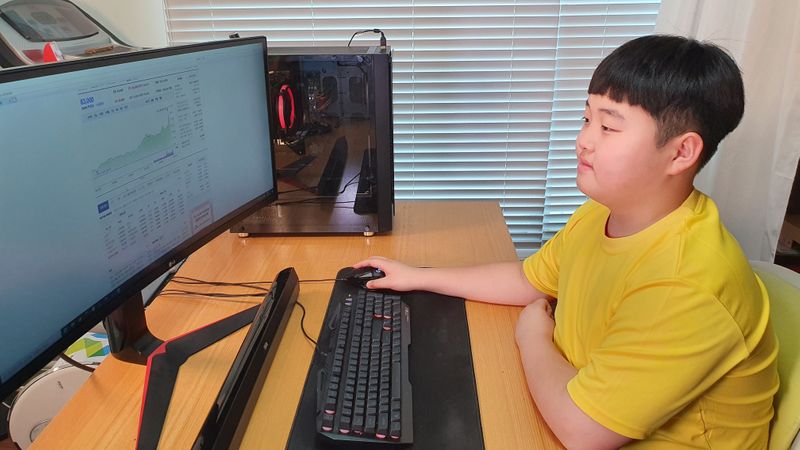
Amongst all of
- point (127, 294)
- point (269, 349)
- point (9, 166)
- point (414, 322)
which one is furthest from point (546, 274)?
point (9, 166)

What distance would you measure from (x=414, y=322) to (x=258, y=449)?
352mm

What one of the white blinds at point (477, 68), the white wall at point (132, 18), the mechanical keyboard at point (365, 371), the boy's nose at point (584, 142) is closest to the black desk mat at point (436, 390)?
the mechanical keyboard at point (365, 371)

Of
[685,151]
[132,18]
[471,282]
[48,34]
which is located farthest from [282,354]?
[132,18]

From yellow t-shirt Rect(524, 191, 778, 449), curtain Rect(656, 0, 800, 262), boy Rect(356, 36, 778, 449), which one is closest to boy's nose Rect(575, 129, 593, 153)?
boy Rect(356, 36, 778, 449)

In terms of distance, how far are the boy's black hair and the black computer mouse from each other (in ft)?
1.82

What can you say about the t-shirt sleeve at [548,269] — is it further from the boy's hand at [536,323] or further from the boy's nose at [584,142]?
the boy's nose at [584,142]

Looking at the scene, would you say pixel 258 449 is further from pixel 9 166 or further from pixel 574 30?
pixel 574 30

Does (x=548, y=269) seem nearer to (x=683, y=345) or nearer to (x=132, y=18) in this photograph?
(x=683, y=345)

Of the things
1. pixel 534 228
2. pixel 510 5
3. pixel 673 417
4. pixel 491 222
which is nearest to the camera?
pixel 673 417

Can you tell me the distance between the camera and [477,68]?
1.65m

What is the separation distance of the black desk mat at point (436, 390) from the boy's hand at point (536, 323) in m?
0.09

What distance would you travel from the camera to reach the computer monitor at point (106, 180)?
23.8 inches

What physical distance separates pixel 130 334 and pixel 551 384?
0.63m

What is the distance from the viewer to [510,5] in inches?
62.4
